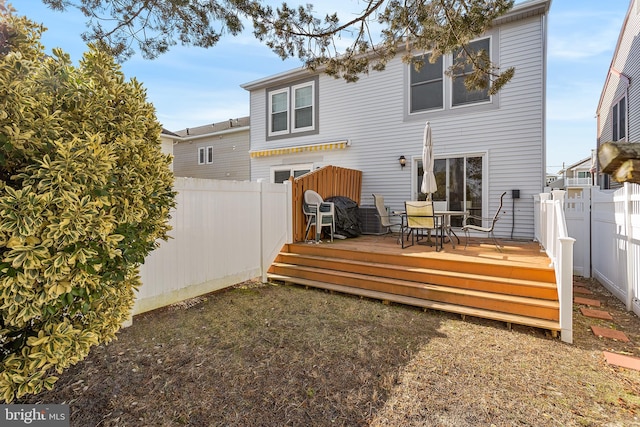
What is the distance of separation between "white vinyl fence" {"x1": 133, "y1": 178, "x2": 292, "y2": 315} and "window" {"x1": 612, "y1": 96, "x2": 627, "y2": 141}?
38.7ft

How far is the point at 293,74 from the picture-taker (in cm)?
1061

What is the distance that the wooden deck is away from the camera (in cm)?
390

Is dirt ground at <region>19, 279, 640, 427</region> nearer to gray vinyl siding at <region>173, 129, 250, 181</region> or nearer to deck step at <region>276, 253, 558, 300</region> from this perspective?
deck step at <region>276, 253, 558, 300</region>

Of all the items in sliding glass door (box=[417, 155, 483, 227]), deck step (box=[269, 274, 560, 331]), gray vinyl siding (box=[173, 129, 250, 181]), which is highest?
gray vinyl siding (box=[173, 129, 250, 181])

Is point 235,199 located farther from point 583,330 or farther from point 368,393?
point 583,330

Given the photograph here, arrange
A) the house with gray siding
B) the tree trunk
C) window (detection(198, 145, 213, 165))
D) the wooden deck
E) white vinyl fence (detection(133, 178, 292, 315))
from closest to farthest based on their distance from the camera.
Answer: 1. the tree trunk
2. the wooden deck
3. white vinyl fence (detection(133, 178, 292, 315))
4. the house with gray siding
5. window (detection(198, 145, 213, 165))

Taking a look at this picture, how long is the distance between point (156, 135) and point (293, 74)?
29.4 ft

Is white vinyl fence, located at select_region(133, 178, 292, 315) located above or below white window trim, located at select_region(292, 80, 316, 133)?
below

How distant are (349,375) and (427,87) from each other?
803cm

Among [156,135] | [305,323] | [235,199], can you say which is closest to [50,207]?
[156,135]

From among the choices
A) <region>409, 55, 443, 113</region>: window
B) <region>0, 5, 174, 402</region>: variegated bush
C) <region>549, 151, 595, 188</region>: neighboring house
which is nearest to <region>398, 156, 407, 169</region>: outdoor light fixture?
<region>409, 55, 443, 113</region>: window
